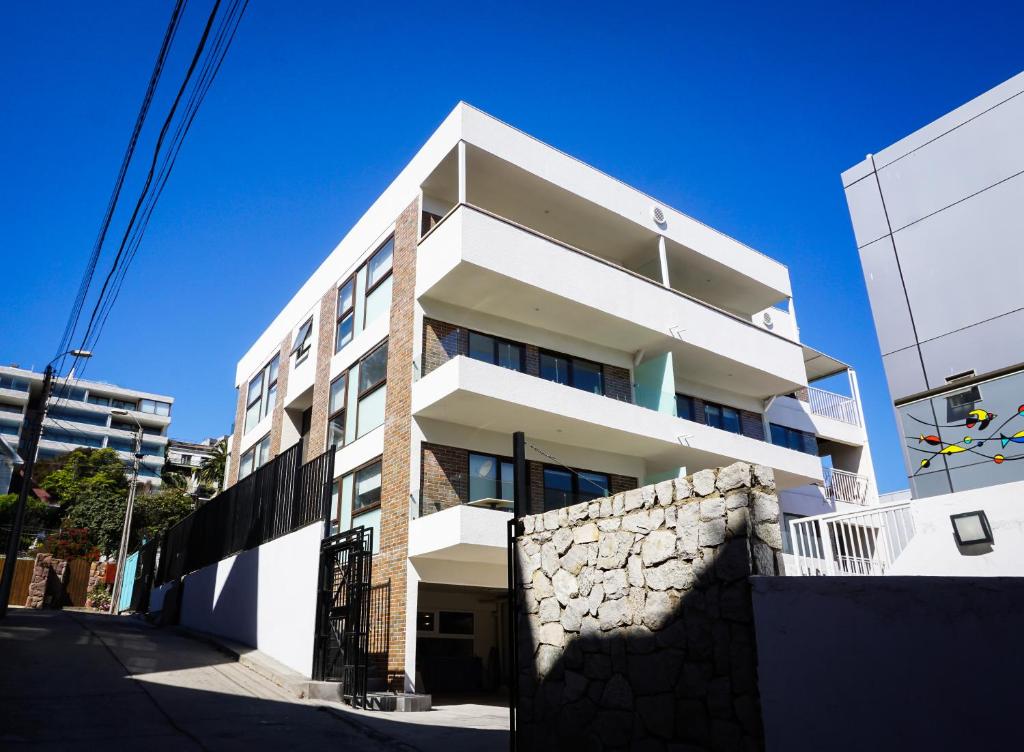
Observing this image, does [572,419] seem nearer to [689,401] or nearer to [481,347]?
[481,347]

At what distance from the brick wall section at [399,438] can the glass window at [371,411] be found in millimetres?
429

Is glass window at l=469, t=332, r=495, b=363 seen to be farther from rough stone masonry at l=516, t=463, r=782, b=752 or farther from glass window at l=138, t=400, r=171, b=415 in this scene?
glass window at l=138, t=400, r=171, b=415

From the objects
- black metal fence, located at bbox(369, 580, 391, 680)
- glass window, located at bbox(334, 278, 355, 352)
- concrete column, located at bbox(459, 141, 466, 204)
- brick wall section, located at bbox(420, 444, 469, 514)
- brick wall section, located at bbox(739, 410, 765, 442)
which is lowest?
black metal fence, located at bbox(369, 580, 391, 680)

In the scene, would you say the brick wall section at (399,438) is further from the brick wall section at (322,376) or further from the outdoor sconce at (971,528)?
the outdoor sconce at (971,528)

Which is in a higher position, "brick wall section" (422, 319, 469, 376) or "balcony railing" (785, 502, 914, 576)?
"brick wall section" (422, 319, 469, 376)

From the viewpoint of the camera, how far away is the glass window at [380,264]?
19453 millimetres

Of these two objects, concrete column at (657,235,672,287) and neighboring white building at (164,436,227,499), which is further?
neighboring white building at (164,436,227,499)

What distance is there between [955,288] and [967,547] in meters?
3.64

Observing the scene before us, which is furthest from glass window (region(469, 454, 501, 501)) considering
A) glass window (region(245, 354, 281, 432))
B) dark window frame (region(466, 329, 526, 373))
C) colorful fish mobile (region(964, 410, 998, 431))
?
glass window (region(245, 354, 281, 432))

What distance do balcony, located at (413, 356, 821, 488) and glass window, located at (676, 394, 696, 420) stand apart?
1.92 metres

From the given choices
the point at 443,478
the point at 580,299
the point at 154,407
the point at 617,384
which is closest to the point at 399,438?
the point at 443,478

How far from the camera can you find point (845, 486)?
27.1 metres

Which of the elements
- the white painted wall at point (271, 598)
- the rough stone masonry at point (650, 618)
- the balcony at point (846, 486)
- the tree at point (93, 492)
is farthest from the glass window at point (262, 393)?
the tree at point (93, 492)

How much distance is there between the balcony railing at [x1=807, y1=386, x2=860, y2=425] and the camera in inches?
1098
